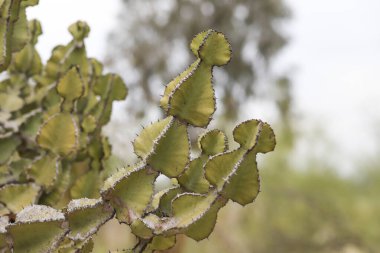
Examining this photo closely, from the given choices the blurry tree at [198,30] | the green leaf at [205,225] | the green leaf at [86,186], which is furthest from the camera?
the blurry tree at [198,30]

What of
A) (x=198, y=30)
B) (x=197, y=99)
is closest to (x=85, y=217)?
(x=197, y=99)

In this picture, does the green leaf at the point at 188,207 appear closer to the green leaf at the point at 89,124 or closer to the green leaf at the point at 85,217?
the green leaf at the point at 85,217

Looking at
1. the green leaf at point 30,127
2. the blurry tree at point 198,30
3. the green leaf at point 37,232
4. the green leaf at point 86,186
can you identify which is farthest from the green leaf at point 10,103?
the blurry tree at point 198,30

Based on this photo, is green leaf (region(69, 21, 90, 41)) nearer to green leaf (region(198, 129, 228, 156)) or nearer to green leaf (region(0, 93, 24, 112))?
green leaf (region(0, 93, 24, 112))

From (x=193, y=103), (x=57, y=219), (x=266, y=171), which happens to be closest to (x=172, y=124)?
(x=193, y=103)

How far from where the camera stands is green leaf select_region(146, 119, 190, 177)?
0.62 metres

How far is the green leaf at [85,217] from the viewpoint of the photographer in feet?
2.00

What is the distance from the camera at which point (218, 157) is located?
23.2 inches

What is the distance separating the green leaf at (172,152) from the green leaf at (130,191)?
0.04ft

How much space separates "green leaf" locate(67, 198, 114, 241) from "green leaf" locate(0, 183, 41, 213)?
0.15 m

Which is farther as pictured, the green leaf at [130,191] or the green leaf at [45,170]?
the green leaf at [45,170]

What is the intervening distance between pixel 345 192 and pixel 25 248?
1205cm

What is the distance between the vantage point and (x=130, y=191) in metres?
0.61

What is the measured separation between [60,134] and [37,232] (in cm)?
22
